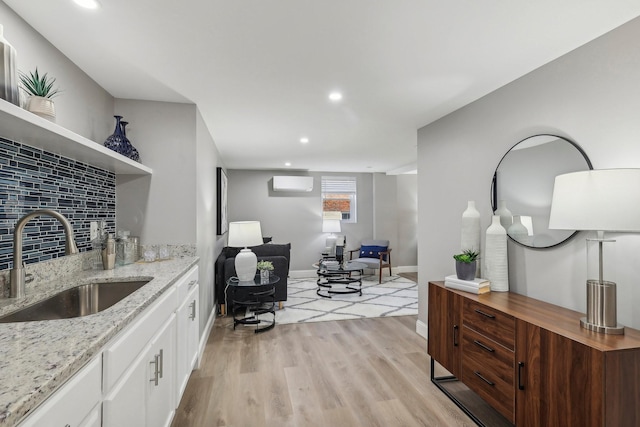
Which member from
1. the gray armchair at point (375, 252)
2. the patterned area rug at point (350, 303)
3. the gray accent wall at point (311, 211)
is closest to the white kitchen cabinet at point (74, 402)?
the patterned area rug at point (350, 303)

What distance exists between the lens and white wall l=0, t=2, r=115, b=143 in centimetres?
160

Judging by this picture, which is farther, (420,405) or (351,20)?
(420,405)

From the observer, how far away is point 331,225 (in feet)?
22.3

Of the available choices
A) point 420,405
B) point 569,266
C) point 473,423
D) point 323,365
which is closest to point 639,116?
point 569,266

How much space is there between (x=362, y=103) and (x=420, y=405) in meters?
2.42

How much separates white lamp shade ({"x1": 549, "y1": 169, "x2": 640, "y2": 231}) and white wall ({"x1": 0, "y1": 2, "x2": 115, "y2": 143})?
2831 millimetres

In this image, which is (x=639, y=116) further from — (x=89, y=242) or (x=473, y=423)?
(x=89, y=242)

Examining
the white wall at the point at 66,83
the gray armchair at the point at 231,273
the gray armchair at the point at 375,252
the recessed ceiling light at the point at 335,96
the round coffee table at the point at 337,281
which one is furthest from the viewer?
→ the gray armchair at the point at 375,252

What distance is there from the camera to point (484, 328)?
2002 millimetres

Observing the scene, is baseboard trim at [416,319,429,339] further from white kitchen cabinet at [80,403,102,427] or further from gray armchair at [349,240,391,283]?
white kitchen cabinet at [80,403,102,427]

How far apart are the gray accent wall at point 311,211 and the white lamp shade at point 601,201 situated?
5.58m

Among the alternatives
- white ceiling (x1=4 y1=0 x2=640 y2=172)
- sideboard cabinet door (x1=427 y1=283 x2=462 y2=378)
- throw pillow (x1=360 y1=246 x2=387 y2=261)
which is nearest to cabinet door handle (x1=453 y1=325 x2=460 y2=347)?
sideboard cabinet door (x1=427 y1=283 x2=462 y2=378)

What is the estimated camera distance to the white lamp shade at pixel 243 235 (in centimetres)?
342

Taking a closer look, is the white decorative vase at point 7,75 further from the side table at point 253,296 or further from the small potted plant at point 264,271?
the small potted plant at point 264,271
